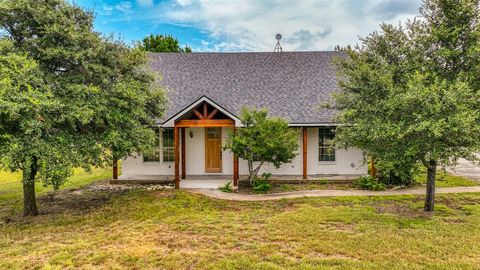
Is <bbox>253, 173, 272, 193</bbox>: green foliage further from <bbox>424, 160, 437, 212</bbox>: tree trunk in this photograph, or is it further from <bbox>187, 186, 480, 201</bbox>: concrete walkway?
<bbox>424, 160, 437, 212</bbox>: tree trunk

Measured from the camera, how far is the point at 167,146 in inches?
637

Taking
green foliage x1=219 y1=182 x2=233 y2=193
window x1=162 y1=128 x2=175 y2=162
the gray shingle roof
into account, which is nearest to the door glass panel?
the gray shingle roof

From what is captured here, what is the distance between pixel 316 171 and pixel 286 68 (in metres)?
6.49

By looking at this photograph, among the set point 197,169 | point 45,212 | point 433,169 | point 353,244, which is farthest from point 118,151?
point 433,169

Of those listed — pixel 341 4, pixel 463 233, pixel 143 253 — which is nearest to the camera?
pixel 143 253

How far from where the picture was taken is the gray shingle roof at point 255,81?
16125 millimetres

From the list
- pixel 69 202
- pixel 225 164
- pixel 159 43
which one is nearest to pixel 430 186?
pixel 225 164

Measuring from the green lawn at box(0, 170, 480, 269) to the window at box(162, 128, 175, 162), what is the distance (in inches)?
158

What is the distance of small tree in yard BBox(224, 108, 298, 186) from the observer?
13.0 metres

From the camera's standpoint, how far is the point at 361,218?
31.1ft

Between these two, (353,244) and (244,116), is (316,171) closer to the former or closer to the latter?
(244,116)

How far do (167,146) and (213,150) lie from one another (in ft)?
7.58

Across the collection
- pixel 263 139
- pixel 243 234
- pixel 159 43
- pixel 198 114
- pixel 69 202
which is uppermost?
pixel 159 43

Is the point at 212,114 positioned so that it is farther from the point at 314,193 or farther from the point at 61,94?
the point at 61,94
